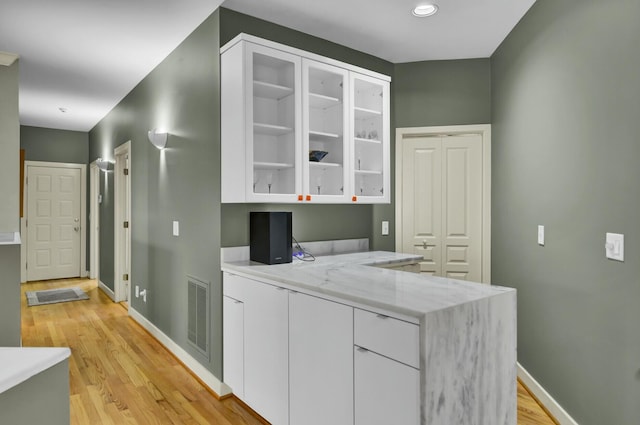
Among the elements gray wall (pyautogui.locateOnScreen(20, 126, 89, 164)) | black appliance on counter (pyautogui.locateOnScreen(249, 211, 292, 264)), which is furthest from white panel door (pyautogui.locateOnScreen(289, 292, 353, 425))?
gray wall (pyautogui.locateOnScreen(20, 126, 89, 164))

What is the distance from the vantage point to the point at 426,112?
3854 mm

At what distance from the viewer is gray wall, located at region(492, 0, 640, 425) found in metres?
1.91

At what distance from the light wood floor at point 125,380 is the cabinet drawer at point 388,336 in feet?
3.96

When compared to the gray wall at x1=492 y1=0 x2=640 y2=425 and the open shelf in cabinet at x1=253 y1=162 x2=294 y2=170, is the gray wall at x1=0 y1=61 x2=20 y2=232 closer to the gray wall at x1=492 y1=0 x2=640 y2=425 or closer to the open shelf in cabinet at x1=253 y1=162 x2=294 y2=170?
the open shelf in cabinet at x1=253 y1=162 x2=294 y2=170

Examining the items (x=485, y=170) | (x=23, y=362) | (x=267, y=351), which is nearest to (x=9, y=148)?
(x=267, y=351)

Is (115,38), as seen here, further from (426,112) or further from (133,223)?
(426,112)

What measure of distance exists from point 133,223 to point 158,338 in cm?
145

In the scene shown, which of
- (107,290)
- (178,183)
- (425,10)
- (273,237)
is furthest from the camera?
(107,290)

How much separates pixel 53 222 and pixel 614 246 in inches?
310

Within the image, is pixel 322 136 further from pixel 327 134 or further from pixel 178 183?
pixel 178 183

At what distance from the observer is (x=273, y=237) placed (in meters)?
2.65

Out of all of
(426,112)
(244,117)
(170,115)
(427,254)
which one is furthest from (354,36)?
(427,254)

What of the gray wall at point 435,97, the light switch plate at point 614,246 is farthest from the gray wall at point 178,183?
the light switch plate at point 614,246

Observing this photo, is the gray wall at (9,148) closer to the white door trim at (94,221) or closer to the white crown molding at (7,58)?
the white crown molding at (7,58)
